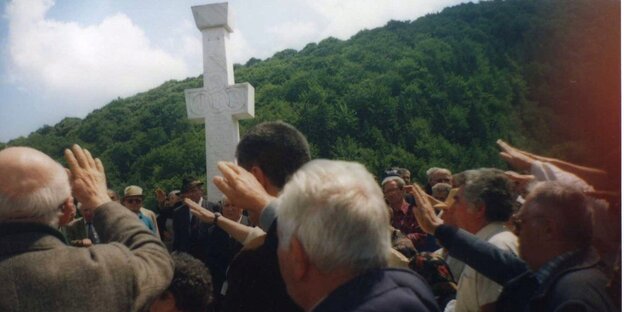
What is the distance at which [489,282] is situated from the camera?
6.80 feet

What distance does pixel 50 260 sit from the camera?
130 centimetres

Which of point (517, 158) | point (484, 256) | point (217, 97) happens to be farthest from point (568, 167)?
point (217, 97)

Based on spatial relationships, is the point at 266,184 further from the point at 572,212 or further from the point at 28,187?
A: the point at 572,212

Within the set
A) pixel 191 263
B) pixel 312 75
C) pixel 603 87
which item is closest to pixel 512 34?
pixel 312 75

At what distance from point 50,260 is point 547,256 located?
1457 mm

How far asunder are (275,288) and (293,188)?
1.12ft

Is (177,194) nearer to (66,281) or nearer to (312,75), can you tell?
(66,281)

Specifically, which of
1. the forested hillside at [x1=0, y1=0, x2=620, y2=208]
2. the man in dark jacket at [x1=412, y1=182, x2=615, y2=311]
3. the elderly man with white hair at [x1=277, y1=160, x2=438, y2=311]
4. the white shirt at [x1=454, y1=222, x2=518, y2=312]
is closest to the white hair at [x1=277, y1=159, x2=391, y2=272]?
the elderly man with white hair at [x1=277, y1=160, x2=438, y2=311]

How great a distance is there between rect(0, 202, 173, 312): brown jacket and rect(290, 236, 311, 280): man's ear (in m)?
0.47

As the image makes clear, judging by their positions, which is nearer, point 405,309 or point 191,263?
point 405,309

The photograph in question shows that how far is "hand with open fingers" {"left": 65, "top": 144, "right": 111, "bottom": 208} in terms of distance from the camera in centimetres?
149

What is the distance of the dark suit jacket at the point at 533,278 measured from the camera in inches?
59.8

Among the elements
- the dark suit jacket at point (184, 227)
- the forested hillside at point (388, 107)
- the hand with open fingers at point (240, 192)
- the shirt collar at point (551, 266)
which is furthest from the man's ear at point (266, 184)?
the forested hillside at point (388, 107)

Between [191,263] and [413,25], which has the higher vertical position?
[413,25]
